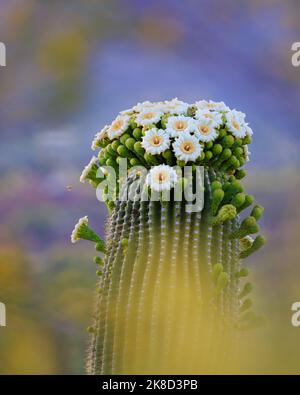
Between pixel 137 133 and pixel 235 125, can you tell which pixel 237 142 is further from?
pixel 137 133

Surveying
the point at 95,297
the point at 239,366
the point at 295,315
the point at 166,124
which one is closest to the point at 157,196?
the point at 166,124

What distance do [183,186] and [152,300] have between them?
658mm

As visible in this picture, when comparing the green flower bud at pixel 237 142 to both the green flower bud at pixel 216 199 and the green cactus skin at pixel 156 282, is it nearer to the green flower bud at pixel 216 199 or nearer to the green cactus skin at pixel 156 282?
the green cactus skin at pixel 156 282

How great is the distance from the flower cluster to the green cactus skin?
0.20 metres

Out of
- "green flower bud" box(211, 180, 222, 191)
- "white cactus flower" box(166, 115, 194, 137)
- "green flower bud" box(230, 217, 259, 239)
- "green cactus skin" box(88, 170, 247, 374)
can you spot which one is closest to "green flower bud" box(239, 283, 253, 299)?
"green cactus skin" box(88, 170, 247, 374)

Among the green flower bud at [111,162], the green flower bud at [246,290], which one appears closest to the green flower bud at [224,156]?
the green flower bud at [111,162]

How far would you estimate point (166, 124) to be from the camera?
3.79 m

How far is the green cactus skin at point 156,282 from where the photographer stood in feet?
11.2

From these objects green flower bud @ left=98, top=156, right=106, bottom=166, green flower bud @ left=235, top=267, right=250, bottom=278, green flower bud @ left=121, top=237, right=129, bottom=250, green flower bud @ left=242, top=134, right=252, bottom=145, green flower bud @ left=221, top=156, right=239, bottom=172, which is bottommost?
green flower bud @ left=235, top=267, right=250, bottom=278

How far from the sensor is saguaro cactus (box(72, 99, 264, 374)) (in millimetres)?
3428

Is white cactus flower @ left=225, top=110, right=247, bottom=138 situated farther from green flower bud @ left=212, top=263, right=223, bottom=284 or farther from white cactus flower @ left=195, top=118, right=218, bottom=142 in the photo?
green flower bud @ left=212, top=263, right=223, bottom=284

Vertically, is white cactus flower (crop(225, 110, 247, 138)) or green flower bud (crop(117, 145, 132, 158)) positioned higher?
white cactus flower (crop(225, 110, 247, 138))

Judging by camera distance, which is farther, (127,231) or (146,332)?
(127,231)

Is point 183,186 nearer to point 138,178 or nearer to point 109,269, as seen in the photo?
point 138,178
